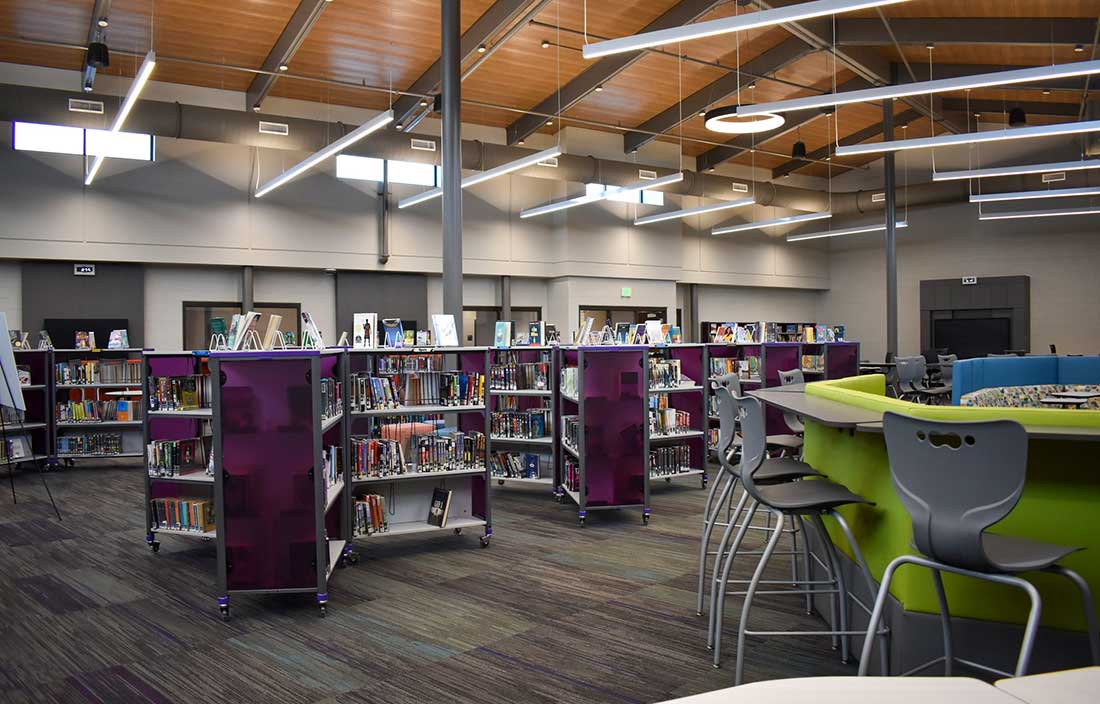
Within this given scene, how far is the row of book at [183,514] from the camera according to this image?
551 centimetres

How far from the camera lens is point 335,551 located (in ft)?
16.1

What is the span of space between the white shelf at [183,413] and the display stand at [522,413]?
2811 millimetres

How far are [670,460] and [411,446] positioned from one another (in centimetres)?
307

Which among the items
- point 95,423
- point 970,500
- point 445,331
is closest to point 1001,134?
point 445,331

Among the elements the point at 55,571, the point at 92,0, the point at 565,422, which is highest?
the point at 92,0

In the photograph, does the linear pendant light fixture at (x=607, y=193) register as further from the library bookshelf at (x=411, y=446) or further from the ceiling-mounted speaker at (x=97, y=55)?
the ceiling-mounted speaker at (x=97, y=55)

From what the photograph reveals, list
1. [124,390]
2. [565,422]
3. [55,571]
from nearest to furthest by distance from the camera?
1. [55,571]
2. [565,422]
3. [124,390]

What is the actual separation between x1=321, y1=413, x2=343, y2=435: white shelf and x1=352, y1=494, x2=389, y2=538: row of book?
663mm

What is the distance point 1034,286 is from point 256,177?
16532 millimetres

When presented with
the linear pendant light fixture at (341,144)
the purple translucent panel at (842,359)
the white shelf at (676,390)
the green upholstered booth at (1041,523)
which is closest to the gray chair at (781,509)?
the green upholstered booth at (1041,523)

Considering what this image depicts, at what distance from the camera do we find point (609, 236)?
1555cm

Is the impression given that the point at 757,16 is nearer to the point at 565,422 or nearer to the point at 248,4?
the point at 565,422

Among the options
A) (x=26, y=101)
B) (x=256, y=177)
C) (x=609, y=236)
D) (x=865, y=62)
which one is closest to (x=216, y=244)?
(x=256, y=177)

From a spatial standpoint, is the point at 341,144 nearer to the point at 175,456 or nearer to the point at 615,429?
the point at 175,456
